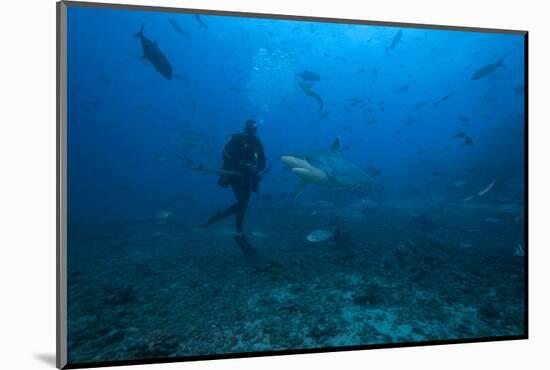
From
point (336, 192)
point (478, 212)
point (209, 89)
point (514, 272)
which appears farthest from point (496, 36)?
point (209, 89)

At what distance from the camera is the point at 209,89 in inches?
2292

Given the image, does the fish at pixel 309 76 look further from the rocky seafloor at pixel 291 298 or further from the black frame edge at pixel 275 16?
the rocky seafloor at pixel 291 298

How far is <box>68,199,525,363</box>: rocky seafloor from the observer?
2787 millimetres

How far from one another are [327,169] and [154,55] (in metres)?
3.00

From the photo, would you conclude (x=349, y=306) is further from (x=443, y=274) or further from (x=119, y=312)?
(x=119, y=312)

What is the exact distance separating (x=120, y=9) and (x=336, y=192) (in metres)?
12.0

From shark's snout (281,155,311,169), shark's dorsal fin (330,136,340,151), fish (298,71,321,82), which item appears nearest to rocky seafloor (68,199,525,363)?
shark's snout (281,155,311,169)

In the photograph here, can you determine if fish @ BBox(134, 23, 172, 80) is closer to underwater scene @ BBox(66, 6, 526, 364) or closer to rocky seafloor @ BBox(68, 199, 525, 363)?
underwater scene @ BBox(66, 6, 526, 364)

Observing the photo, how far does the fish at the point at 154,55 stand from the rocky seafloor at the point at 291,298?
2627 mm

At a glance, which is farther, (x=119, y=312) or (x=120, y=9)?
(x=119, y=312)

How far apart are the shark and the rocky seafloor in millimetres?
1248

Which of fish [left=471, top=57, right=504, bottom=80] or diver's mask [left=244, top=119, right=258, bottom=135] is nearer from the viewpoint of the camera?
diver's mask [left=244, top=119, right=258, bottom=135]

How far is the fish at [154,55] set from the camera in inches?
156

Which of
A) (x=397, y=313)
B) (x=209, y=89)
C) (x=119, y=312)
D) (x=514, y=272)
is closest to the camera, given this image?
(x=119, y=312)
